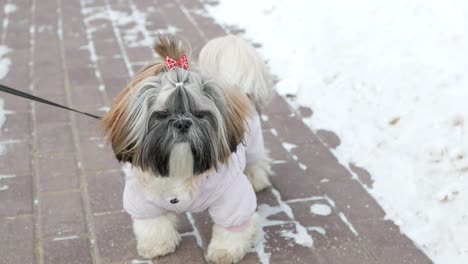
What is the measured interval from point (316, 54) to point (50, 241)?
120 inches

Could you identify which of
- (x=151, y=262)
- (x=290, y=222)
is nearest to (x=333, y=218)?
(x=290, y=222)

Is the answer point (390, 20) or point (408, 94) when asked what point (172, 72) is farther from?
point (390, 20)

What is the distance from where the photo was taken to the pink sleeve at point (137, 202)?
3.00 metres

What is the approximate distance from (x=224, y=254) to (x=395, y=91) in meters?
2.15

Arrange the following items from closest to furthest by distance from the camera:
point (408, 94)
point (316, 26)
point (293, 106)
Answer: point (408, 94), point (293, 106), point (316, 26)

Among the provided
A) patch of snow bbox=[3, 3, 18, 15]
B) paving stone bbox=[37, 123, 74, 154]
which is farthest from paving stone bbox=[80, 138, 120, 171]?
patch of snow bbox=[3, 3, 18, 15]

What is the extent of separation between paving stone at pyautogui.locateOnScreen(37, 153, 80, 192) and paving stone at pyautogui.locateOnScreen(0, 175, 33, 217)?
0.09 m

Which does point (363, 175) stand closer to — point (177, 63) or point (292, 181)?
point (292, 181)

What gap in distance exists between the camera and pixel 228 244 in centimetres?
319

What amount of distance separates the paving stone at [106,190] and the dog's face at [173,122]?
1095 mm

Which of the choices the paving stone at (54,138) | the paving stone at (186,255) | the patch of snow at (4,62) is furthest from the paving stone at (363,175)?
the patch of snow at (4,62)

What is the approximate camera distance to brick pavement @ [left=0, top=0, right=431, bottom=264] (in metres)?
3.35

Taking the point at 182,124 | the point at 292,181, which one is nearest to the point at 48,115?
the point at 292,181

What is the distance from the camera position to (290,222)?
3596 millimetres
